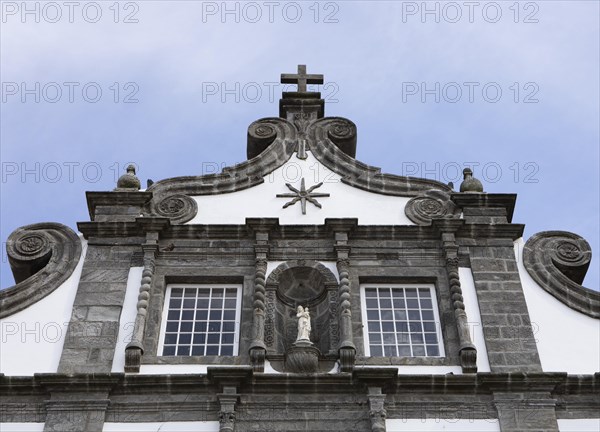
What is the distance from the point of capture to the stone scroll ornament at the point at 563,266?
14.8 meters

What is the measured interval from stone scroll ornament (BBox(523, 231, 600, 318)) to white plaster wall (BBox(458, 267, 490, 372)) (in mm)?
964

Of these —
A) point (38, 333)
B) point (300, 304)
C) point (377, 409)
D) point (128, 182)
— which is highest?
point (128, 182)

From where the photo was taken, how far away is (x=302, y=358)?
1361 centimetres

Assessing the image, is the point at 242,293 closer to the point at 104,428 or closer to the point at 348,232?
the point at 348,232

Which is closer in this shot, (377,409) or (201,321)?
(377,409)

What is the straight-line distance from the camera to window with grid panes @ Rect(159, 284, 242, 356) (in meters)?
14.2

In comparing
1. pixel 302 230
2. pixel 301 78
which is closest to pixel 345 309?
pixel 302 230

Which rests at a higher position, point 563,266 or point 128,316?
point 563,266

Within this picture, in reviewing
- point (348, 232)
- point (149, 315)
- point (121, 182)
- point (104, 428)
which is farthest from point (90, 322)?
point (348, 232)

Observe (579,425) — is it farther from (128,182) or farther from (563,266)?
(128,182)

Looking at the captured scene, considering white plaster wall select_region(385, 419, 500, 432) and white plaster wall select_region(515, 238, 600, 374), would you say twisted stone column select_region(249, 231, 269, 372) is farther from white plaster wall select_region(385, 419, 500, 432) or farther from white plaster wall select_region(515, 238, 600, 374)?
white plaster wall select_region(515, 238, 600, 374)

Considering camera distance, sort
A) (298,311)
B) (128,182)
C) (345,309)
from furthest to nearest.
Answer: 1. (128,182)
2. (298,311)
3. (345,309)

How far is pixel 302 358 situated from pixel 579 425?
368 cm

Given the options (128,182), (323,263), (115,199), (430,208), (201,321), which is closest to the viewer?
(201,321)
